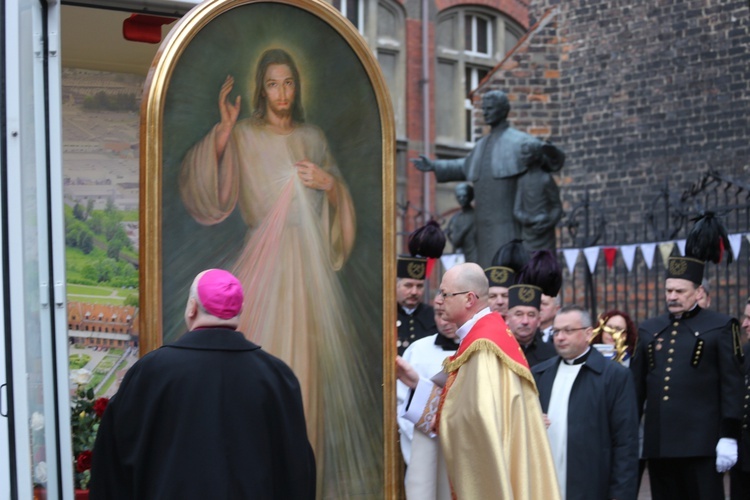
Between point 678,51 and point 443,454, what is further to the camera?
point 678,51

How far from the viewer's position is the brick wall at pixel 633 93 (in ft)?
58.0

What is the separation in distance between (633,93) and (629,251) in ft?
13.3

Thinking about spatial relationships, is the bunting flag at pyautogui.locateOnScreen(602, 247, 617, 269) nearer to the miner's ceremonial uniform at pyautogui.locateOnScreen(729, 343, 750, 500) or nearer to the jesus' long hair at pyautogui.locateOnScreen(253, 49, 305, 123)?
the miner's ceremonial uniform at pyautogui.locateOnScreen(729, 343, 750, 500)

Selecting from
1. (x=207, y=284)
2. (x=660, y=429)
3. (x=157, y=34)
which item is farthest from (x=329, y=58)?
(x=660, y=429)

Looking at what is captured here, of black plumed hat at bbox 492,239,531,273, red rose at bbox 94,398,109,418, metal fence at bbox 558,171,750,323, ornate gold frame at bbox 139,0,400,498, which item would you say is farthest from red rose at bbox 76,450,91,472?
metal fence at bbox 558,171,750,323

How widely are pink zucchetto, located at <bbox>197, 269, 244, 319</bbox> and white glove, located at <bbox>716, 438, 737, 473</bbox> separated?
4.38m

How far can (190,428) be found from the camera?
15.5 feet

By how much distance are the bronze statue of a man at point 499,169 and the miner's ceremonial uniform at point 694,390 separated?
421 centimetres

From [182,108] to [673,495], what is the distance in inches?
188

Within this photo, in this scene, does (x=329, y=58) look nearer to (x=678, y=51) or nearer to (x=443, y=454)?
(x=443, y=454)

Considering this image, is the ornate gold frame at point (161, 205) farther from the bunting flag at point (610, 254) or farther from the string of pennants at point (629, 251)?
the bunting flag at point (610, 254)

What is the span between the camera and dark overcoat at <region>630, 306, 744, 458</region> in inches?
327

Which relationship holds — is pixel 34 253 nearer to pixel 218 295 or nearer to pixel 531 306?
pixel 218 295

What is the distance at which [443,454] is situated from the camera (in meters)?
6.03
